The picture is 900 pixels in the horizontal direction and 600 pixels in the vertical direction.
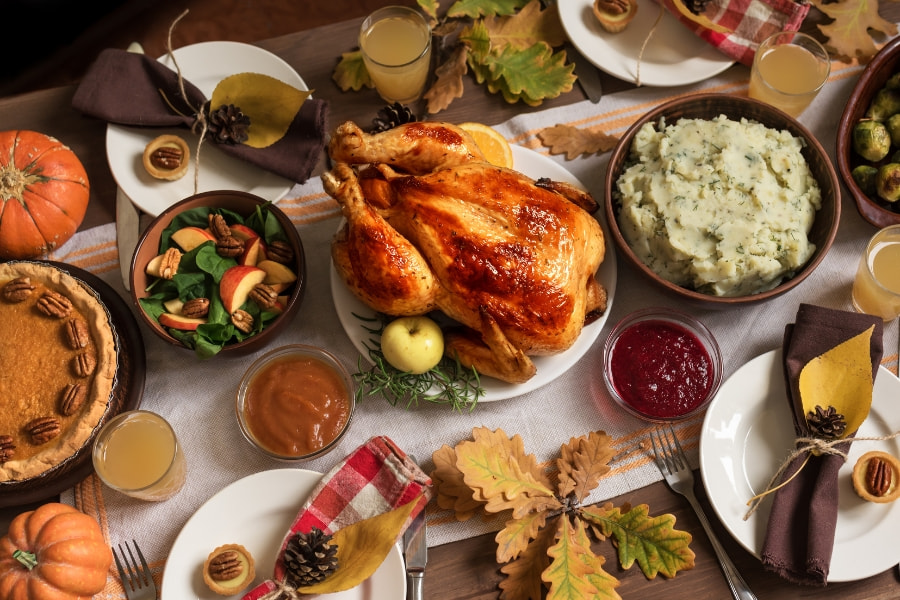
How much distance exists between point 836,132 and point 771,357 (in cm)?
92

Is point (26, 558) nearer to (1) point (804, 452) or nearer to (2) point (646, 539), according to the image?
(2) point (646, 539)

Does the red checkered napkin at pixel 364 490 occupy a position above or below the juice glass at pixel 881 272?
below

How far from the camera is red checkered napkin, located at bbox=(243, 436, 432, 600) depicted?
2521mm

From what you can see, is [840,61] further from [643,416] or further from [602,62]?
[643,416]

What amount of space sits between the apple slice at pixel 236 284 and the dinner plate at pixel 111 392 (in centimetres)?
37

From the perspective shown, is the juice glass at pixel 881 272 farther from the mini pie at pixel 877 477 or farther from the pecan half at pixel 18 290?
the pecan half at pixel 18 290

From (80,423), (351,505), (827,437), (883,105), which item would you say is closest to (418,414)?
(351,505)

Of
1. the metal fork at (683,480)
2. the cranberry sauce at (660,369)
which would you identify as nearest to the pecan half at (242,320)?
the cranberry sauce at (660,369)

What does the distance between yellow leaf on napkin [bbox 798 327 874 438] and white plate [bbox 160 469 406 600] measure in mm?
1402

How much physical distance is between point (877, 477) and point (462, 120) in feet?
6.11

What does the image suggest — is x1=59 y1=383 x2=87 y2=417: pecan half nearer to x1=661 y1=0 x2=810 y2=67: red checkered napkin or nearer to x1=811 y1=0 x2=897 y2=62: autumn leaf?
x1=661 y1=0 x2=810 y2=67: red checkered napkin

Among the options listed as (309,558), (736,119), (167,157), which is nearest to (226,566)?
(309,558)

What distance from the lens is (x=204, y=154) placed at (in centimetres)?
292

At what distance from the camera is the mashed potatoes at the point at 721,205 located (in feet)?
8.48
